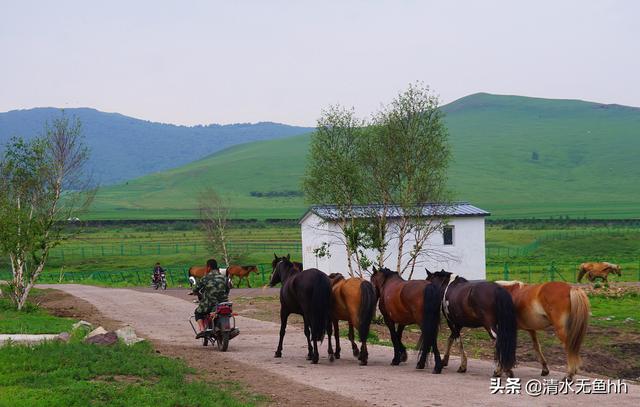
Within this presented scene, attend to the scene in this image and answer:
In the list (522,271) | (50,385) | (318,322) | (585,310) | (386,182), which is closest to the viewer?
(50,385)

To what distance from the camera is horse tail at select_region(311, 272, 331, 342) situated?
17.6 metres

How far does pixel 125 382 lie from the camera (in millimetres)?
14133

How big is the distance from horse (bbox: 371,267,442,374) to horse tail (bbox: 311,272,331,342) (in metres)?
1.13

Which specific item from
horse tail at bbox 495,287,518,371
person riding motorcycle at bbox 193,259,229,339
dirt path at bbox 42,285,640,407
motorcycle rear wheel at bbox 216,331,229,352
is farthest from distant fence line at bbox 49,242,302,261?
horse tail at bbox 495,287,518,371

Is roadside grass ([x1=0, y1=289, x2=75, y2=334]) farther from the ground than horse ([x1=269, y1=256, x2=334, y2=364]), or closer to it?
closer to it

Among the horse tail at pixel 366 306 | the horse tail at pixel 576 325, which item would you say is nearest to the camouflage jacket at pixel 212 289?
the horse tail at pixel 366 306

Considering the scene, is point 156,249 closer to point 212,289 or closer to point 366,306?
point 212,289

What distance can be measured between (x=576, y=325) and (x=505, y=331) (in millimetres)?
1167

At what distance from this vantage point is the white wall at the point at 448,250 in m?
48.0

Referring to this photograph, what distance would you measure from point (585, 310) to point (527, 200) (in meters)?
161

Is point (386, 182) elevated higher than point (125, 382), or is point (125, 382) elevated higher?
point (386, 182)

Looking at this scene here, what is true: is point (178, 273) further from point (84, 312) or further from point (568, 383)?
point (568, 383)

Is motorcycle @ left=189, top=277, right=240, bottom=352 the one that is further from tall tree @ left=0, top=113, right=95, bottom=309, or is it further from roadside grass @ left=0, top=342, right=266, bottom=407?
tall tree @ left=0, top=113, right=95, bottom=309

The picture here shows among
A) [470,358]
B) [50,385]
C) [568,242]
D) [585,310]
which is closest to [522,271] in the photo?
[568,242]
